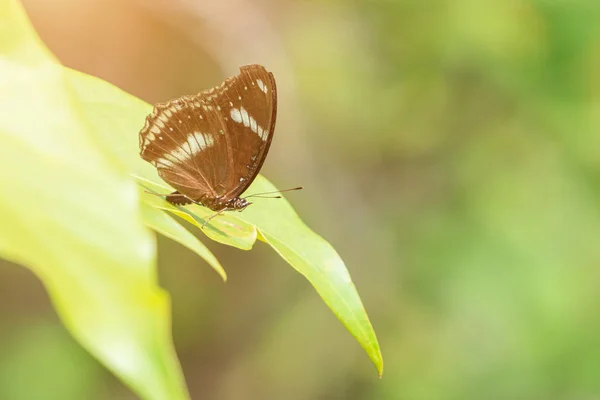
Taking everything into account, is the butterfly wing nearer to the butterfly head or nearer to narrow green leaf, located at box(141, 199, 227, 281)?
the butterfly head

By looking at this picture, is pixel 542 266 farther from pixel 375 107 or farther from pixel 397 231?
pixel 375 107

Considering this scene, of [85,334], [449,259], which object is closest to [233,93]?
[85,334]

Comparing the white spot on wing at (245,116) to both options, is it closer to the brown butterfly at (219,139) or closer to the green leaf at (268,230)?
the brown butterfly at (219,139)

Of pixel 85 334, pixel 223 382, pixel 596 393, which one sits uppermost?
pixel 85 334

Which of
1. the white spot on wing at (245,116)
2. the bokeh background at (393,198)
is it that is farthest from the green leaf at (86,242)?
the bokeh background at (393,198)

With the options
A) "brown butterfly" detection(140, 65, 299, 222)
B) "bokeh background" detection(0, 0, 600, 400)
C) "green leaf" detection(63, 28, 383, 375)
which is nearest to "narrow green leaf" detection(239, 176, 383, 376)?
"green leaf" detection(63, 28, 383, 375)

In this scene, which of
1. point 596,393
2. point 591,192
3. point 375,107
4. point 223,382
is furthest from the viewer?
point 223,382

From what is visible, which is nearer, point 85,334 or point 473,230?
point 85,334
